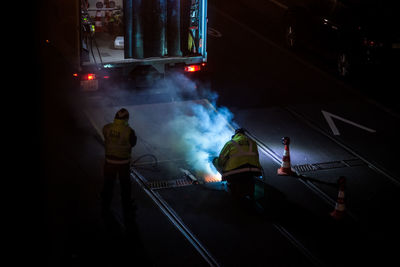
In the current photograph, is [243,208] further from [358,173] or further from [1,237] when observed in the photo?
[1,237]

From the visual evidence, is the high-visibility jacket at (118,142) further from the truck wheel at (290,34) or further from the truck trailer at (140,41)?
the truck wheel at (290,34)

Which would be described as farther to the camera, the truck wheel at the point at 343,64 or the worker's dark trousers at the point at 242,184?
the truck wheel at the point at 343,64

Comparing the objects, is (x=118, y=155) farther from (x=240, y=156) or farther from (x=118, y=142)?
(x=240, y=156)

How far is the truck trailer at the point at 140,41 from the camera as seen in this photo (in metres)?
12.3

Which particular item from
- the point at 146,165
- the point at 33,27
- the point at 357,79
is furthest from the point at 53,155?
the point at 357,79

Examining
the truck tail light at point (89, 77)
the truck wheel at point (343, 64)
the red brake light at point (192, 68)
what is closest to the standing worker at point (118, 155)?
the truck tail light at point (89, 77)

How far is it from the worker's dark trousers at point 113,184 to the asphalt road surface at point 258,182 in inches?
7.9

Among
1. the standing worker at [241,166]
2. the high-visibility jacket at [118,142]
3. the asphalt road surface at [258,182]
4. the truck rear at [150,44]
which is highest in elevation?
the truck rear at [150,44]

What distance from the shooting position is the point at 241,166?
376 inches

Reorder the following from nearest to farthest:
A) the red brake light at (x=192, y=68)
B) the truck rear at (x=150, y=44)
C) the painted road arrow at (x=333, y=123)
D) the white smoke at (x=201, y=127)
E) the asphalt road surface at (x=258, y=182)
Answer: the asphalt road surface at (x=258, y=182) → the white smoke at (x=201, y=127) → the truck rear at (x=150, y=44) → the painted road arrow at (x=333, y=123) → the red brake light at (x=192, y=68)

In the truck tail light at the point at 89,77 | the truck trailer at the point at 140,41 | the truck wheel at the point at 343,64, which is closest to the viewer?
the truck trailer at the point at 140,41

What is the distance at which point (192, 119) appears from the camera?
13.4 meters

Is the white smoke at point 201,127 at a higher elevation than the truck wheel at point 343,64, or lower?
lower

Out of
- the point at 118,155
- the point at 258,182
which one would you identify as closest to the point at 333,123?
the point at 258,182
